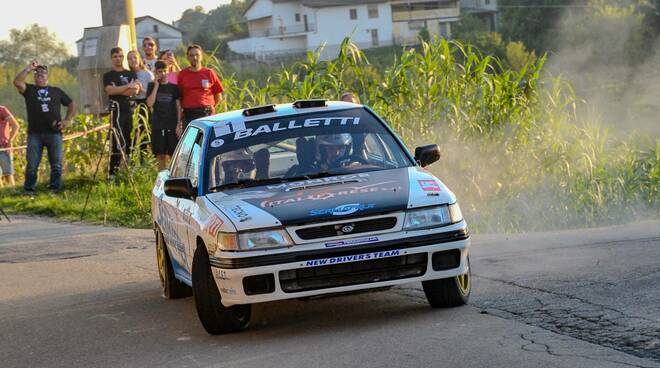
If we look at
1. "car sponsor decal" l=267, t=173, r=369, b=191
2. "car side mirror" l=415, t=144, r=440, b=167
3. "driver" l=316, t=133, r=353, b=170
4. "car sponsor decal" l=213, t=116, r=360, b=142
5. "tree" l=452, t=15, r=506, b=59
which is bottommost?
"tree" l=452, t=15, r=506, b=59

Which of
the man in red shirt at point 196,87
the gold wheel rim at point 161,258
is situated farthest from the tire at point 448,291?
the man in red shirt at point 196,87

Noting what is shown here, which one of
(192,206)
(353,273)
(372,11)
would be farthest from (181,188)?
(372,11)

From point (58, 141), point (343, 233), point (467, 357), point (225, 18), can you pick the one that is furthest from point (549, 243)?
point (225, 18)

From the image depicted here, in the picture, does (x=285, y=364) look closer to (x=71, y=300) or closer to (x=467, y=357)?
(x=467, y=357)

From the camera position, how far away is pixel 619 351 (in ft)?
22.9

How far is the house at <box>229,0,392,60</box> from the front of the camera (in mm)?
102875

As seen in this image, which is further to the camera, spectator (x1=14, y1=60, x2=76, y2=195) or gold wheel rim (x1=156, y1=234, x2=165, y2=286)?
spectator (x1=14, y1=60, x2=76, y2=195)

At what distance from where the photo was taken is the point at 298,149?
9.21m

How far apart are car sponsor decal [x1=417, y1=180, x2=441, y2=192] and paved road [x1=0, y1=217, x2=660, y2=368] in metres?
0.83

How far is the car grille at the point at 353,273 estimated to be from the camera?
312 inches

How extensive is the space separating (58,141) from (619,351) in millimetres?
13087

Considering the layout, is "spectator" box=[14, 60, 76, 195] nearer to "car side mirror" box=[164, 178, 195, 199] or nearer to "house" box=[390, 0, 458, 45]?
"car side mirror" box=[164, 178, 195, 199]

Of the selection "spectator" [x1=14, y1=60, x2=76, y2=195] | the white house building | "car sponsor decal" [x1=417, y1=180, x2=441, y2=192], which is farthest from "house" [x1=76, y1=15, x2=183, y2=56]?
"car sponsor decal" [x1=417, y1=180, x2=441, y2=192]

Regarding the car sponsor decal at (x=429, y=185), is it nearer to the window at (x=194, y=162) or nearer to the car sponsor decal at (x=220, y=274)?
the car sponsor decal at (x=220, y=274)
